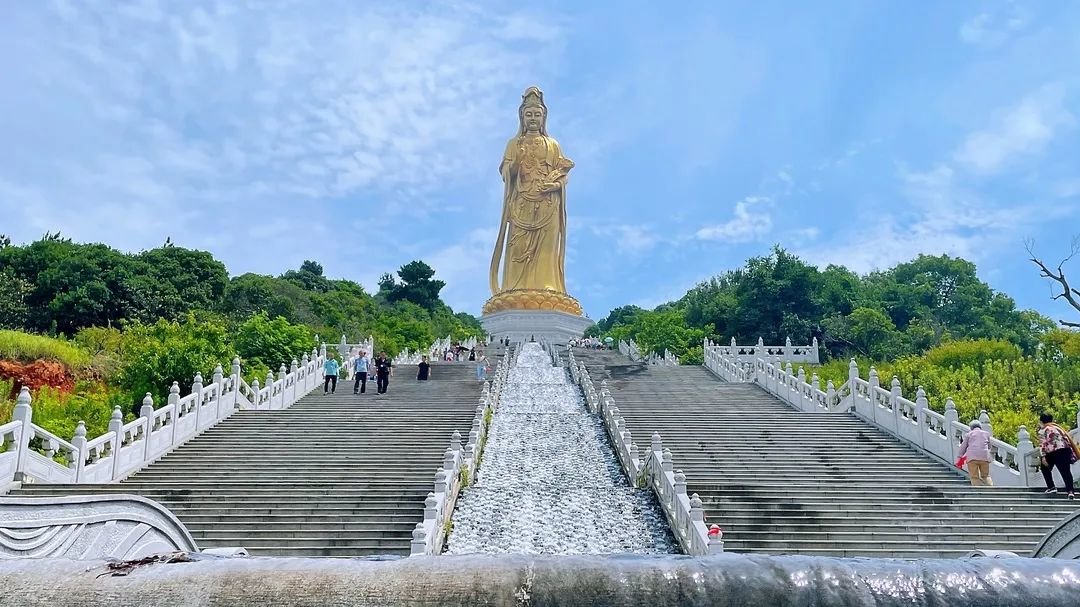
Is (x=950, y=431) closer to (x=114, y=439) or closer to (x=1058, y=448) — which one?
(x=1058, y=448)

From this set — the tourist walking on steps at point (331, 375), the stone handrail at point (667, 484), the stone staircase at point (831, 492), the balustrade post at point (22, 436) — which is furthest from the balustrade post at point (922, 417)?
the balustrade post at point (22, 436)

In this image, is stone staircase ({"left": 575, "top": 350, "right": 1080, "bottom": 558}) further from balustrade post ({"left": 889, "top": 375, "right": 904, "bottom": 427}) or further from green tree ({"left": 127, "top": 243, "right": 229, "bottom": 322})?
green tree ({"left": 127, "top": 243, "right": 229, "bottom": 322})

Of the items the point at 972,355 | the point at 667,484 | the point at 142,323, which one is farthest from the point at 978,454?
the point at 142,323

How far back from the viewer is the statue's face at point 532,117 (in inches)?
1897

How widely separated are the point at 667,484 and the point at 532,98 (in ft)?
135

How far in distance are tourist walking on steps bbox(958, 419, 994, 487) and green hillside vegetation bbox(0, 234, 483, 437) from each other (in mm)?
13181

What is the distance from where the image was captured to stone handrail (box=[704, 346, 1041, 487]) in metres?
10.4

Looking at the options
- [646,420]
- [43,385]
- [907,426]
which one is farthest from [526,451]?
[43,385]

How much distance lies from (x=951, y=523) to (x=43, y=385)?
1634cm

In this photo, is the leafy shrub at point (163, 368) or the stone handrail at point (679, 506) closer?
the stone handrail at point (679, 506)

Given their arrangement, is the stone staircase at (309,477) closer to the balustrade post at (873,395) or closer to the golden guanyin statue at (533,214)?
the balustrade post at (873,395)

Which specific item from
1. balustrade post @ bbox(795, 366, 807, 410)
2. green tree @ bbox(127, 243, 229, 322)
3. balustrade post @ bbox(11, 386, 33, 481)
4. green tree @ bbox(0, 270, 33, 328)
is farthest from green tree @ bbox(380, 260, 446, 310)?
balustrade post @ bbox(11, 386, 33, 481)

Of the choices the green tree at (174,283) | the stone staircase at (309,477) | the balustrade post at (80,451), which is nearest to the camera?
the stone staircase at (309,477)

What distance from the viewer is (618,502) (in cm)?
1062
